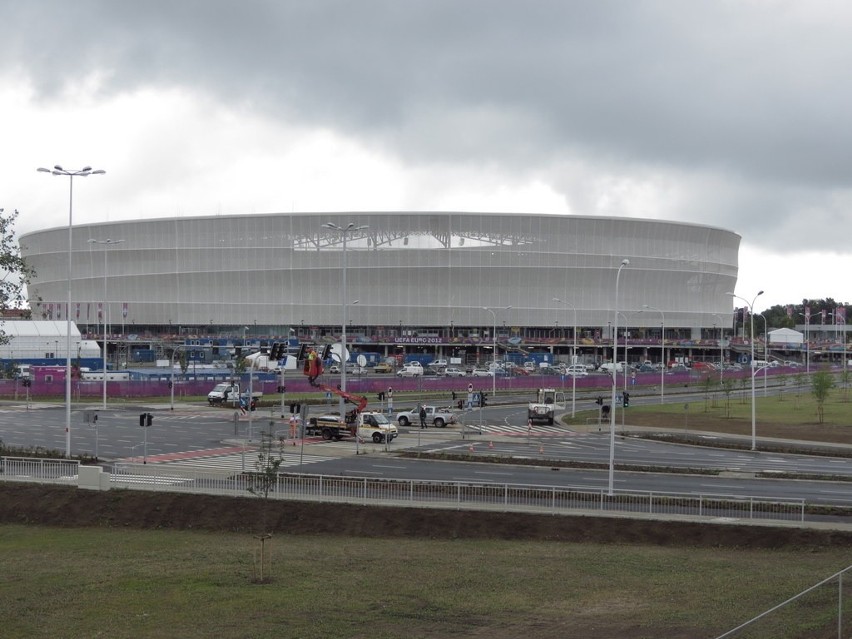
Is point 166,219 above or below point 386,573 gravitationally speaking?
above

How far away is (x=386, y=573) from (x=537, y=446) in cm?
3306

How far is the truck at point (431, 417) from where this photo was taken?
71438mm

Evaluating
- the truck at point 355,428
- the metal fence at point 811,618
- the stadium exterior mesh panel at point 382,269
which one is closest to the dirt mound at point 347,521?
the metal fence at point 811,618

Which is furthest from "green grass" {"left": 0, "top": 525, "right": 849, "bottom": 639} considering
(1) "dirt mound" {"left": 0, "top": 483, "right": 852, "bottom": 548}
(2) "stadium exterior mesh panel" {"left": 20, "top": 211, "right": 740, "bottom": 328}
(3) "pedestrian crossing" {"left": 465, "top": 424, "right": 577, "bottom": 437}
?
(2) "stadium exterior mesh panel" {"left": 20, "top": 211, "right": 740, "bottom": 328}

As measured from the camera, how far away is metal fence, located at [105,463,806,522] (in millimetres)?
32219

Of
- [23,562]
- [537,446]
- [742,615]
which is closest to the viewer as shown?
[742,615]

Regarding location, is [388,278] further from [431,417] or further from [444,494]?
[444,494]

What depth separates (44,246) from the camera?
623 ft

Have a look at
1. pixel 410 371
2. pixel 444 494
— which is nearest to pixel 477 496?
pixel 444 494

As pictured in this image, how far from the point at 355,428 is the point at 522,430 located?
13884mm

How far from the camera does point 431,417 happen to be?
71.7 m

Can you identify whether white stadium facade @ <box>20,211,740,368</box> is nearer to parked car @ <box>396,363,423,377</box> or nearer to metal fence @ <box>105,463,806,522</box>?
parked car @ <box>396,363,423,377</box>

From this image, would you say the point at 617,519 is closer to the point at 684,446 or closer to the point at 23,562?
the point at 23,562

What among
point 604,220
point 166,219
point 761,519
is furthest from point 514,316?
point 761,519
